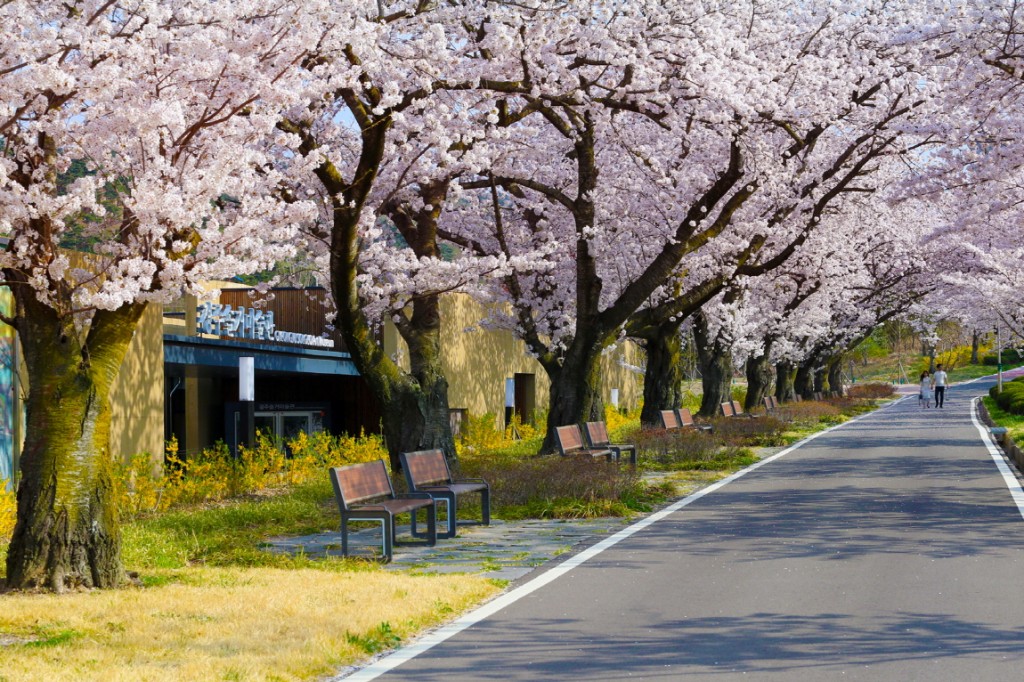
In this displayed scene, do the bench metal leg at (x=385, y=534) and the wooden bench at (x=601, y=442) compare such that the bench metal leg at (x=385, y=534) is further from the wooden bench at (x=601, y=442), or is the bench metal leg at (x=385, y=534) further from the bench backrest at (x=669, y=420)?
the bench backrest at (x=669, y=420)

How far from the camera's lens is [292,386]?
30797mm

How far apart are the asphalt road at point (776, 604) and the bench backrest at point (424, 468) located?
95.9 inches

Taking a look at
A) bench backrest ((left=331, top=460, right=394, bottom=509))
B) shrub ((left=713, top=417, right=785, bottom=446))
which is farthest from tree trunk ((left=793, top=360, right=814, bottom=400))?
bench backrest ((left=331, top=460, right=394, bottom=509))

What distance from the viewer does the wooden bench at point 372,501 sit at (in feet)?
36.8

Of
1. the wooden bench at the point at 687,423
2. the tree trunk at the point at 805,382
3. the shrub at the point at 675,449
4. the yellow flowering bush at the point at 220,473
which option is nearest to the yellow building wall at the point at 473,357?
the wooden bench at the point at 687,423

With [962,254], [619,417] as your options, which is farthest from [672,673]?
[962,254]

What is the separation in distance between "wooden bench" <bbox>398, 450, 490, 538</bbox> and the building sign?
35.1ft

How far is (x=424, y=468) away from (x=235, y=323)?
1222cm

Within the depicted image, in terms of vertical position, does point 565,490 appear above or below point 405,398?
below

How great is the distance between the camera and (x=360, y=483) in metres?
12.0

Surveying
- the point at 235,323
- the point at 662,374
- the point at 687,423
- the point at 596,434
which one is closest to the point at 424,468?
the point at 596,434

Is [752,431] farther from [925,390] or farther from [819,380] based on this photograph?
[819,380]

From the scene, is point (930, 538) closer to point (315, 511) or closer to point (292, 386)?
point (315, 511)

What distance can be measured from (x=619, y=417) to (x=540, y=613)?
3289 centimetres
